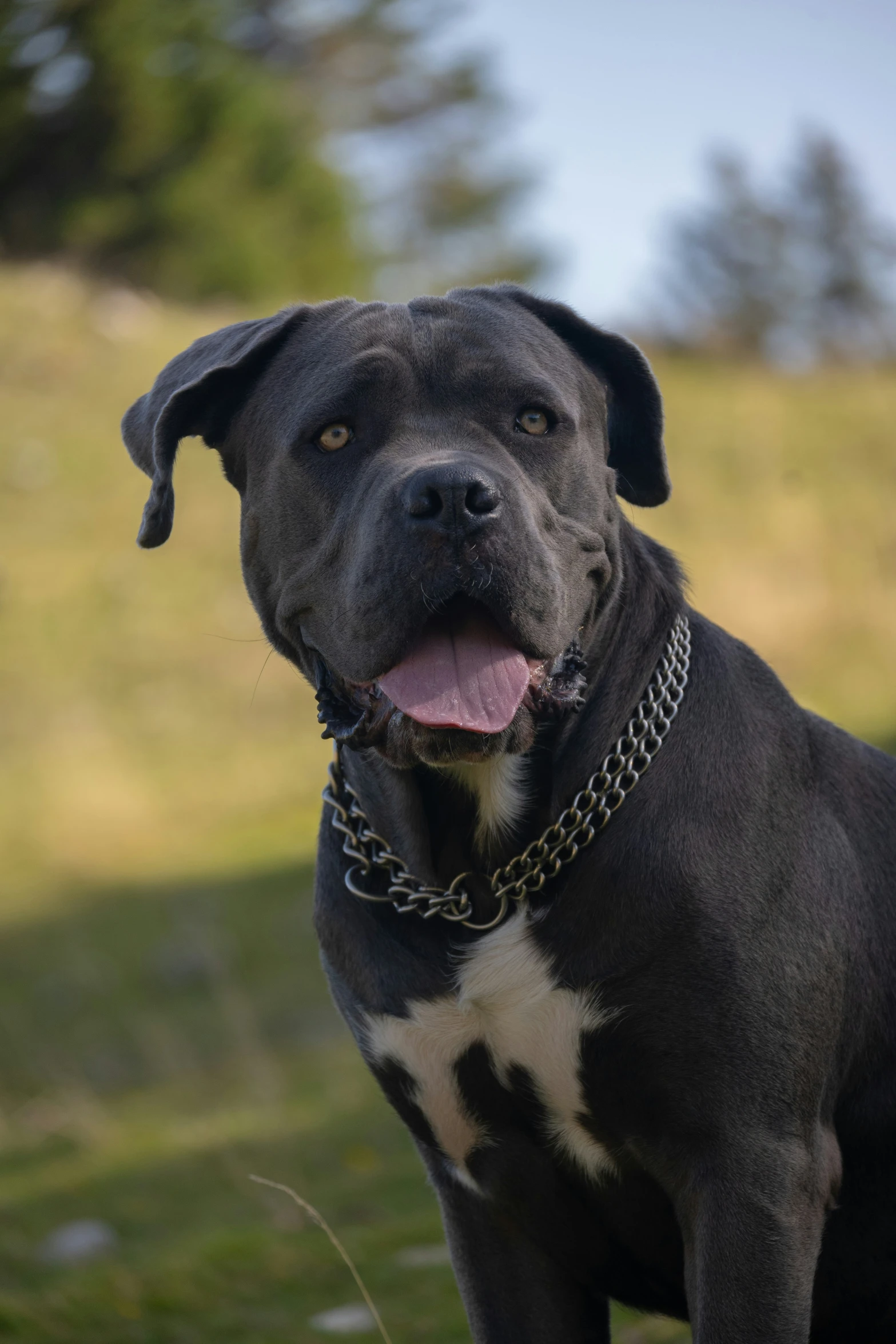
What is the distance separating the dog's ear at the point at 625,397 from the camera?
312cm

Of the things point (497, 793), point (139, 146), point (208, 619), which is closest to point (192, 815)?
point (208, 619)

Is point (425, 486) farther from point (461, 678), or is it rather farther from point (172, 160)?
point (172, 160)

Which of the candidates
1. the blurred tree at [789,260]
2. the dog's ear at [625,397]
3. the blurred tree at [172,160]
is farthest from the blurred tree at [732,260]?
the dog's ear at [625,397]

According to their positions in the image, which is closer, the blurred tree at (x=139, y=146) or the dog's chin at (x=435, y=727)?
the dog's chin at (x=435, y=727)

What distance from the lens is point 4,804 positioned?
43.4 ft

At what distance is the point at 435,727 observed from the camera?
2.63 meters

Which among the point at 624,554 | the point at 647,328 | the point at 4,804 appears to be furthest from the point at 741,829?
the point at 647,328

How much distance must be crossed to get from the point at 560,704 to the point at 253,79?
85.5 ft

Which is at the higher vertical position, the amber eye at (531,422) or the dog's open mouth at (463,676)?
the amber eye at (531,422)

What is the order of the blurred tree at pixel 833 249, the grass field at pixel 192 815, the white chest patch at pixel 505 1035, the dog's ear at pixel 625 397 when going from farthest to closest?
the blurred tree at pixel 833 249 → the grass field at pixel 192 815 → the dog's ear at pixel 625 397 → the white chest patch at pixel 505 1035

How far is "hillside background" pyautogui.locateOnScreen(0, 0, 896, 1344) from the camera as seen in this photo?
19.2 ft

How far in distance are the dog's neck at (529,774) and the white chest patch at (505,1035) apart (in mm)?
208

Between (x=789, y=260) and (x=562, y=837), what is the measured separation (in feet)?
140

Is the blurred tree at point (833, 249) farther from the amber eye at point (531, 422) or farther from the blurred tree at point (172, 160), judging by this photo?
the amber eye at point (531, 422)
